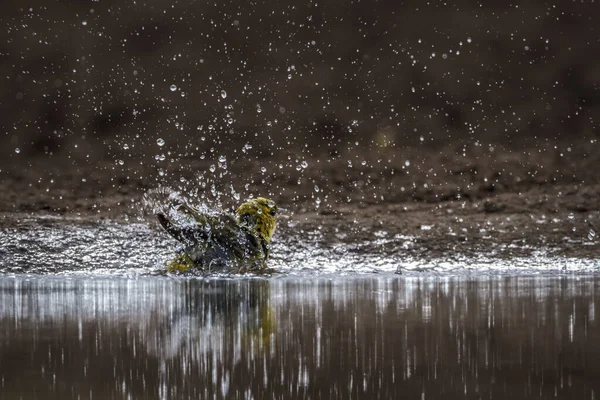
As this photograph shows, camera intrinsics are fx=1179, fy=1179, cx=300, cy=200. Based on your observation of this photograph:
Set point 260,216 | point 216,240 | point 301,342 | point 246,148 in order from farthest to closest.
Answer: point 246,148
point 260,216
point 216,240
point 301,342

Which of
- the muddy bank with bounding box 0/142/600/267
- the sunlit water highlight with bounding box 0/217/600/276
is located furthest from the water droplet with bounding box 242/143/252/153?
the sunlit water highlight with bounding box 0/217/600/276

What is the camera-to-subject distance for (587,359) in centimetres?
280

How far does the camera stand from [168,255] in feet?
22.1

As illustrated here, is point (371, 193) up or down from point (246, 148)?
down

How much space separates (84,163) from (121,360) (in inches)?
291

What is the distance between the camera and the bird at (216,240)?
5922 millimetres

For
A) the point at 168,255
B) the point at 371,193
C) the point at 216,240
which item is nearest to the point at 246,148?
the point at 371,193

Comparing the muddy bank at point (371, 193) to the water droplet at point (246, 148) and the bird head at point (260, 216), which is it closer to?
the water droplet at point (246, 148)

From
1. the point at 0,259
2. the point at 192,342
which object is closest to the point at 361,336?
the point at 192,342

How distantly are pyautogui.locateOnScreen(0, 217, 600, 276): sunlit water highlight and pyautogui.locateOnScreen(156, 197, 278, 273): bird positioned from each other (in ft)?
0.54

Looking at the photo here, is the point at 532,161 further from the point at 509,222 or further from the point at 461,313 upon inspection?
the point at 461,313

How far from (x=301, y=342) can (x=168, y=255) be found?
12.1ft

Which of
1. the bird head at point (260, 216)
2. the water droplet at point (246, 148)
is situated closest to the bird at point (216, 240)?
the bird head at point (260, 216)

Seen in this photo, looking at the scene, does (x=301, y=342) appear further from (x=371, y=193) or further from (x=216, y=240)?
(x=371, y=193)
